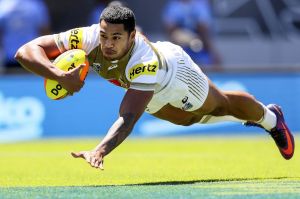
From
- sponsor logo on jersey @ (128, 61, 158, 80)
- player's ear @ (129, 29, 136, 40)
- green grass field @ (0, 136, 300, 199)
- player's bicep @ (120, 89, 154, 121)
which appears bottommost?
green grass field @ (0, 136, 300, 199)

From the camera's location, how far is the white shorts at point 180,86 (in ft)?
32.5

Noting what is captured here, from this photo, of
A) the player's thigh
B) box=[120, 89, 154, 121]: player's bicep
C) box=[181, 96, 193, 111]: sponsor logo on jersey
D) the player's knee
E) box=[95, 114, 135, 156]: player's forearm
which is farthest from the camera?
the player's knee

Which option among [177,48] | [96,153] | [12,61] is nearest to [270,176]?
[177,48]

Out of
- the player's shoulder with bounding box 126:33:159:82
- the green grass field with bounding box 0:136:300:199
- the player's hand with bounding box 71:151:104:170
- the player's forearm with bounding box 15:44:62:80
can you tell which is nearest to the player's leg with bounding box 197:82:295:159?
the green grass field with bounding box 0:136:300:199

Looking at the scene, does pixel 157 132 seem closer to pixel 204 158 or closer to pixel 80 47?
pixel 204 158

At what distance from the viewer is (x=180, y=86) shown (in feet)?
32.8

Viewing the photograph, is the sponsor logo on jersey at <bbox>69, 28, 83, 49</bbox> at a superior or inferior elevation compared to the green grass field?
superior

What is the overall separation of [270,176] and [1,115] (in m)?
8.22

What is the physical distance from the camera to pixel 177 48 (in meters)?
10.1

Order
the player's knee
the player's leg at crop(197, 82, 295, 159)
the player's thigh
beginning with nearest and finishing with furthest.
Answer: the player's thigh
the player's leg at crop(197, 82, 295, 159)
the player's knee

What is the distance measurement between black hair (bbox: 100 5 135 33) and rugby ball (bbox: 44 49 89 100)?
0.49 metres

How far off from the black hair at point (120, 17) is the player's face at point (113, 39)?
4cm

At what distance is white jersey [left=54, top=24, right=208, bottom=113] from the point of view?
9.36m

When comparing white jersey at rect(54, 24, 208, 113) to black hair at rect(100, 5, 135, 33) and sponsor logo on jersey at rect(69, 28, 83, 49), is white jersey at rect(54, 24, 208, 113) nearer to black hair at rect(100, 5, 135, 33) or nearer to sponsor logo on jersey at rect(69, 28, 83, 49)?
sponsor logo on jersey at rect(69, 28, 83, 49)
